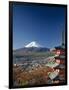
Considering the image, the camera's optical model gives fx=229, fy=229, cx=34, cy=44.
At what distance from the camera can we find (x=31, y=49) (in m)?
2.44

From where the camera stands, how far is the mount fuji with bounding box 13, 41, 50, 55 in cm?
240

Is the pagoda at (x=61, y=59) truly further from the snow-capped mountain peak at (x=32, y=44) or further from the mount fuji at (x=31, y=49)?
the snow-capped mountain peak at (x=32, y=44)

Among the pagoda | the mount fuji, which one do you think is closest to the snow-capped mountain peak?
the mount fuji

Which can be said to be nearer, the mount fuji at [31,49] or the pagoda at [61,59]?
the mount fuji at [31,49]

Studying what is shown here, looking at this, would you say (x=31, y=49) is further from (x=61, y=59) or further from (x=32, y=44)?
(x=61, y=59)

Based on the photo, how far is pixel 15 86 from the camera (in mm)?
2383

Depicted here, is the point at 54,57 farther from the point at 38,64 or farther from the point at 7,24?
the point at 7,24

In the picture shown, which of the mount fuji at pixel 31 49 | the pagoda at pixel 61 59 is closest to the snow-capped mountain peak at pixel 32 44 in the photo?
the mount fuji at pixel 31 49

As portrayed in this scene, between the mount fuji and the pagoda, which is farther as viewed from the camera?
the pagoda

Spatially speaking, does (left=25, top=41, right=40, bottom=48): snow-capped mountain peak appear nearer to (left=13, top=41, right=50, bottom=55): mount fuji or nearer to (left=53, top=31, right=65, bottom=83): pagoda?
(left=13, top=41, right=50, bottom=55): mount fuji

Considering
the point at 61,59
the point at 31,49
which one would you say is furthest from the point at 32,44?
the point at 61,59

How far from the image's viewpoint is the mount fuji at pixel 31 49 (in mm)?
2402

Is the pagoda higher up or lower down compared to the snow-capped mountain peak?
lower down

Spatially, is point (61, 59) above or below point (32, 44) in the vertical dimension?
below
